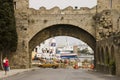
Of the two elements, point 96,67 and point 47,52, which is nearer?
→ point 96,67

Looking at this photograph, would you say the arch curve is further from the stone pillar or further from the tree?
the tree

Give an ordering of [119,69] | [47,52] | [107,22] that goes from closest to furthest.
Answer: [119,69] → [107,22] → [47,52]

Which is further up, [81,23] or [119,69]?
[81,23]

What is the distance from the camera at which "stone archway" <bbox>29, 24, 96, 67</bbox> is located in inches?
1938

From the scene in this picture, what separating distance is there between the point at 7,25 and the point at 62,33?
28.1ft

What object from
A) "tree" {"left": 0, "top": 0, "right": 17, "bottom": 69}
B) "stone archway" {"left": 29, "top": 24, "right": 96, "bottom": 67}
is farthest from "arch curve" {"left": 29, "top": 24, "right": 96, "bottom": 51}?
"tree" {"left": 0, "top": 0, "right": 17, "bottom": 69}

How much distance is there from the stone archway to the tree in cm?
487

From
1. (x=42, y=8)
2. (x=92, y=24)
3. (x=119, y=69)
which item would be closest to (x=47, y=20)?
(x=42, y=8)

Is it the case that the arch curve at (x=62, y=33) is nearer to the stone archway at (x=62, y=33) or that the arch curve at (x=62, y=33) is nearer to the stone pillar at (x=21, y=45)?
the stone archway at (x=62, y=33)

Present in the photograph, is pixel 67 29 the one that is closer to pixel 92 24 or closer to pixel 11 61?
pixel 92 24

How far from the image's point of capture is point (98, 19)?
155ft

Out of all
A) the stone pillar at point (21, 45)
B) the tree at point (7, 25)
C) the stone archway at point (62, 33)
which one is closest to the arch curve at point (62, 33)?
the stone archway at point (62, 33)

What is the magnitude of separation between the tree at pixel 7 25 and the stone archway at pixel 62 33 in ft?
16.0

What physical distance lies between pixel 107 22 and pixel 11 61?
11401 millimetres
